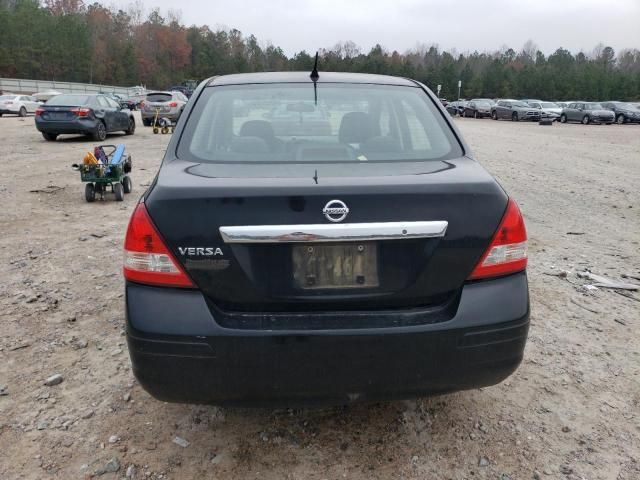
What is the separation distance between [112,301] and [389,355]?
112 inches

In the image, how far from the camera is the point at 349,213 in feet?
6.91

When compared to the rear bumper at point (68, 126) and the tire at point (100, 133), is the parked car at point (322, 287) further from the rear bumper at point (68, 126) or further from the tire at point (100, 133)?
the tire at point (100, 133)

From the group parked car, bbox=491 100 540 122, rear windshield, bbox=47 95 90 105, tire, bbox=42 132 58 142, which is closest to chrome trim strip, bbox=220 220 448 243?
rear windshield, bbox=47 95 90 105

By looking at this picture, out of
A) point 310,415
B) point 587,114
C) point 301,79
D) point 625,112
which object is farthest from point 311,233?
point 625,112

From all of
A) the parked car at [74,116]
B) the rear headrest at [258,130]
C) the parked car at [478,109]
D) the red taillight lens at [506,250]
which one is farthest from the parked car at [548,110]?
the red taillight lens at [506,250]

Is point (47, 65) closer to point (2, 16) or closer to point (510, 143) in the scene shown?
point (2, 16)

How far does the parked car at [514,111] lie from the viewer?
39.5 meters

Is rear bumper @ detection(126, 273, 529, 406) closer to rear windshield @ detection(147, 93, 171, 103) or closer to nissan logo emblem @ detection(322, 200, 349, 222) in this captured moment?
nissan logo emblem @ detection(322, 200, 349, 222)

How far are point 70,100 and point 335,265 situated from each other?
16359 millimetres

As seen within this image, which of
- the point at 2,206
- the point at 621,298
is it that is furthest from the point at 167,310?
the point at 2,206

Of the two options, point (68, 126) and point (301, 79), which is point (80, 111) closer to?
point (68, 126)

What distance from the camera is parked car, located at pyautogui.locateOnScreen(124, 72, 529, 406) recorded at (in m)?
2.12

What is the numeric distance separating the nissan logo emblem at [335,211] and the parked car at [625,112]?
137 feet

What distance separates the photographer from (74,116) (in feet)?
51.8
